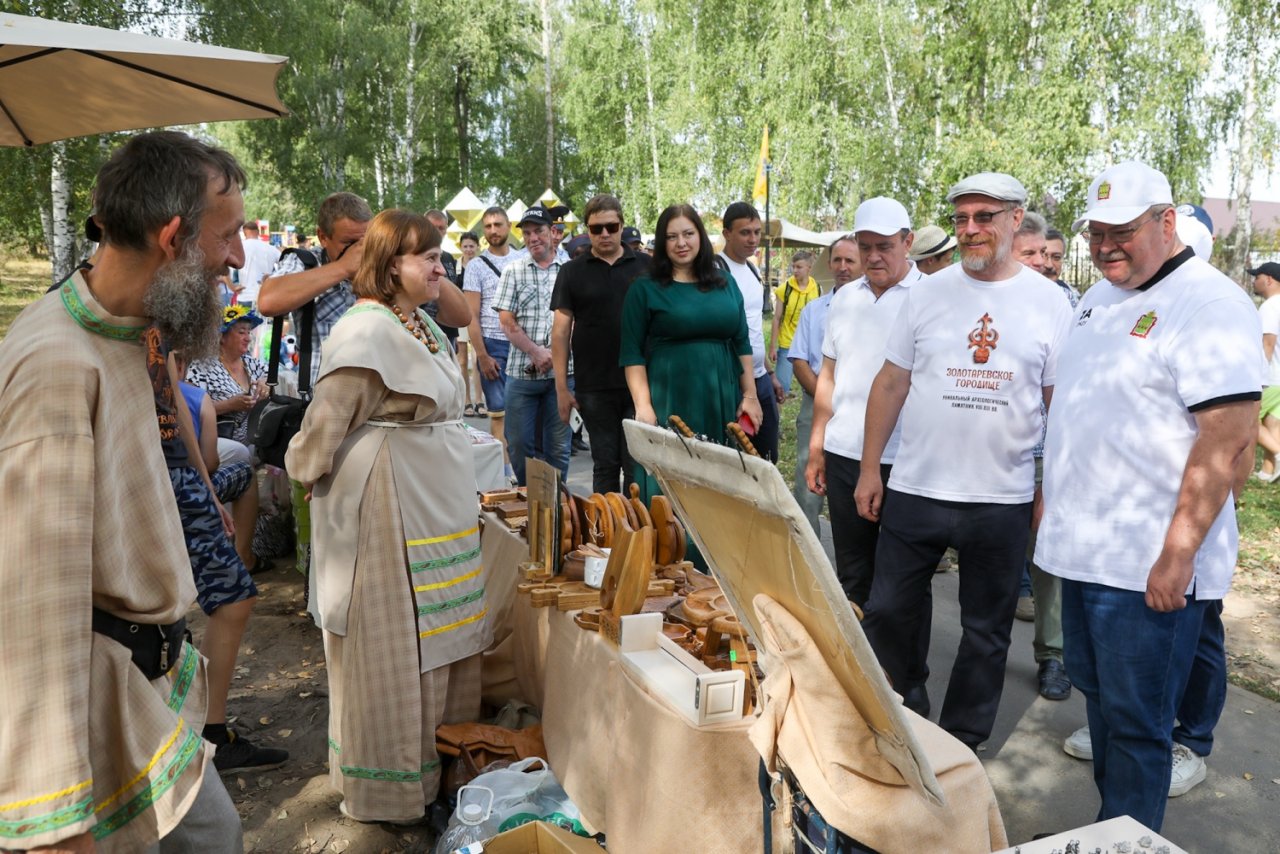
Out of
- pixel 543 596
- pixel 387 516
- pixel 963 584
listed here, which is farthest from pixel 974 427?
pixel 387 516

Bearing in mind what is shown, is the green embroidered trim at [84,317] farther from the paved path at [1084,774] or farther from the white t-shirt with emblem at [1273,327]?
the white t-shirt with emblem at [1273,327]

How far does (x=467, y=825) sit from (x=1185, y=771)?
2.53 metres

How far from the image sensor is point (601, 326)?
525 centimetres

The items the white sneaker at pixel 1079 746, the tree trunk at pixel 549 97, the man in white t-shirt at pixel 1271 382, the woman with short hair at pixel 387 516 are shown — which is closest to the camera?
the woman with short hair at pixel 387 516

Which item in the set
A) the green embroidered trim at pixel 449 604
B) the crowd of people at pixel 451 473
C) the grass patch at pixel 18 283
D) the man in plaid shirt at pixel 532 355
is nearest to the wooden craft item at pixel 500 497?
the crowd of people at pixel 451 473

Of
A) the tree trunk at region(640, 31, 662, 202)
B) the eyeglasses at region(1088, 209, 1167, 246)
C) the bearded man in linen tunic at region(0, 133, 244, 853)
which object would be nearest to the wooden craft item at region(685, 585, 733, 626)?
the bearded man in linen tunic at region(0, 133, 244, 853)

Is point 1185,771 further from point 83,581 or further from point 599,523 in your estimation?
point 83,581

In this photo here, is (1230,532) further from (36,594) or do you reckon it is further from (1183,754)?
(36,594)

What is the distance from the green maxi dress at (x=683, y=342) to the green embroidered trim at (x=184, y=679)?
2799 mm

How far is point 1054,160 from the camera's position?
1816 cm

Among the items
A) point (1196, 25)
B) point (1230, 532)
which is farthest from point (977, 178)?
point (1196, 25)

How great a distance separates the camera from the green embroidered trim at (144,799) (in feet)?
5.50

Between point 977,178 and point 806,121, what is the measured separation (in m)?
20.7

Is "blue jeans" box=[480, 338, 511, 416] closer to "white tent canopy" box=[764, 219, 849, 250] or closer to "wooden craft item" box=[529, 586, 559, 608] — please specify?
"wooden craft item" box=[529, 586, 559, 608]
